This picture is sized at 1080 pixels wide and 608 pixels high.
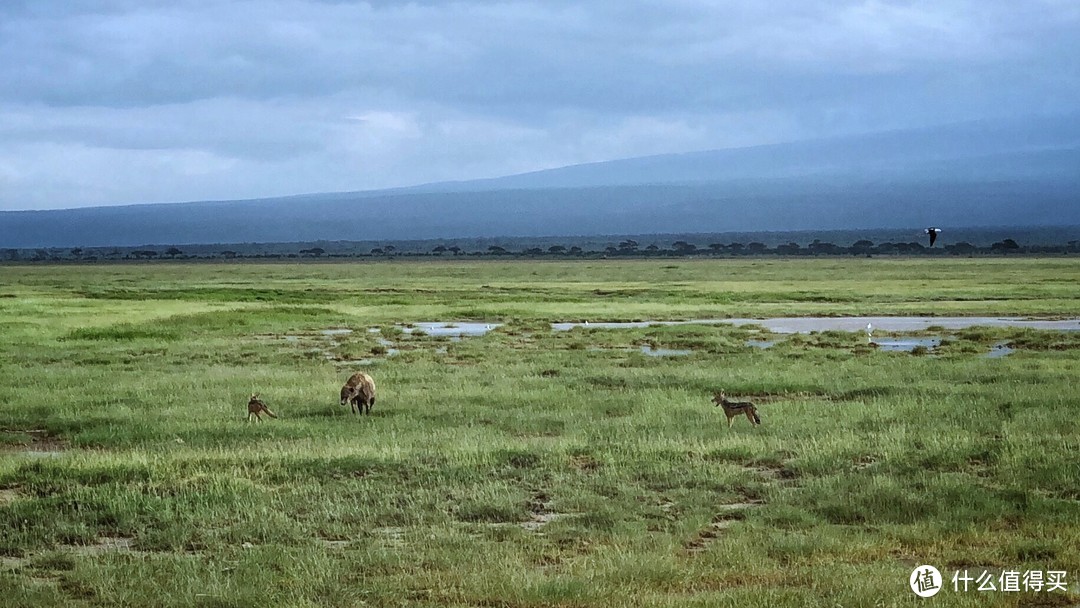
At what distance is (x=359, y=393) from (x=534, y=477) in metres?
6.40

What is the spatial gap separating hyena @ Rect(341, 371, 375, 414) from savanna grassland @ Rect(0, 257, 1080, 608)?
301 mm

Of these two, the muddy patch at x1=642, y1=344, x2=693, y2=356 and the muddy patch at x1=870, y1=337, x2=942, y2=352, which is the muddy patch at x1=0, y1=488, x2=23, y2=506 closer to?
the muddy patch at x1=642, y1=344, x2=693, y2=356

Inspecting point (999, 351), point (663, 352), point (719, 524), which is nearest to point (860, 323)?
point (999, 351)

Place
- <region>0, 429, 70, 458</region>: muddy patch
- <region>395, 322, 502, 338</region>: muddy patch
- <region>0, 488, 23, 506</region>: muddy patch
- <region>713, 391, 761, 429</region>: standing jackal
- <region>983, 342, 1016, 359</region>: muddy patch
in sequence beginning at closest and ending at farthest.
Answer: <region>0, 488, 23, 506</region>: muddy patch, <region>0, 429, 70, 458</region>: muddy patch, <region>713, 391, 761, 429</region>: standing jackal, <region>983, 342, 1016, 359</region>: muddy patch, <region>395, 322, 502, 338</region>: muddy patch

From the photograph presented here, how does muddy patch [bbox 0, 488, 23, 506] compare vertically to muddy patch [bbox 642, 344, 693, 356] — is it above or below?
above

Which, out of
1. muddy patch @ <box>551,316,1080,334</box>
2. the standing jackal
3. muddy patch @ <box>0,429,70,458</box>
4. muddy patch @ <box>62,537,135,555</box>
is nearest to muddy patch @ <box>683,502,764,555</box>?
the standing jackal

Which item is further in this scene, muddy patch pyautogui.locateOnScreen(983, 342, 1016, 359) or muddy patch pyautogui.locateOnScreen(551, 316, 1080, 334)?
muddy patch pyautogui.locateOnScreen(551, 316, 1080, 334)

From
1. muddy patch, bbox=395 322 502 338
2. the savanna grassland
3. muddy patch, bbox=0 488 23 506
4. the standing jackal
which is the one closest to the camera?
the savanna grassland

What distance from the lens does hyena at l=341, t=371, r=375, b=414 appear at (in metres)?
19.5

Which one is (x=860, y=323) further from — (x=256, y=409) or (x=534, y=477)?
(x=534, y=477)

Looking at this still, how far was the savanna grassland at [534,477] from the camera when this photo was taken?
387 inches

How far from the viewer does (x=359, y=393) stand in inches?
770

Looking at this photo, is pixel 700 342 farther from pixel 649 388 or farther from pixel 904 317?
pixel 904 317

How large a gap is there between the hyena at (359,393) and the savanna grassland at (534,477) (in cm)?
30
